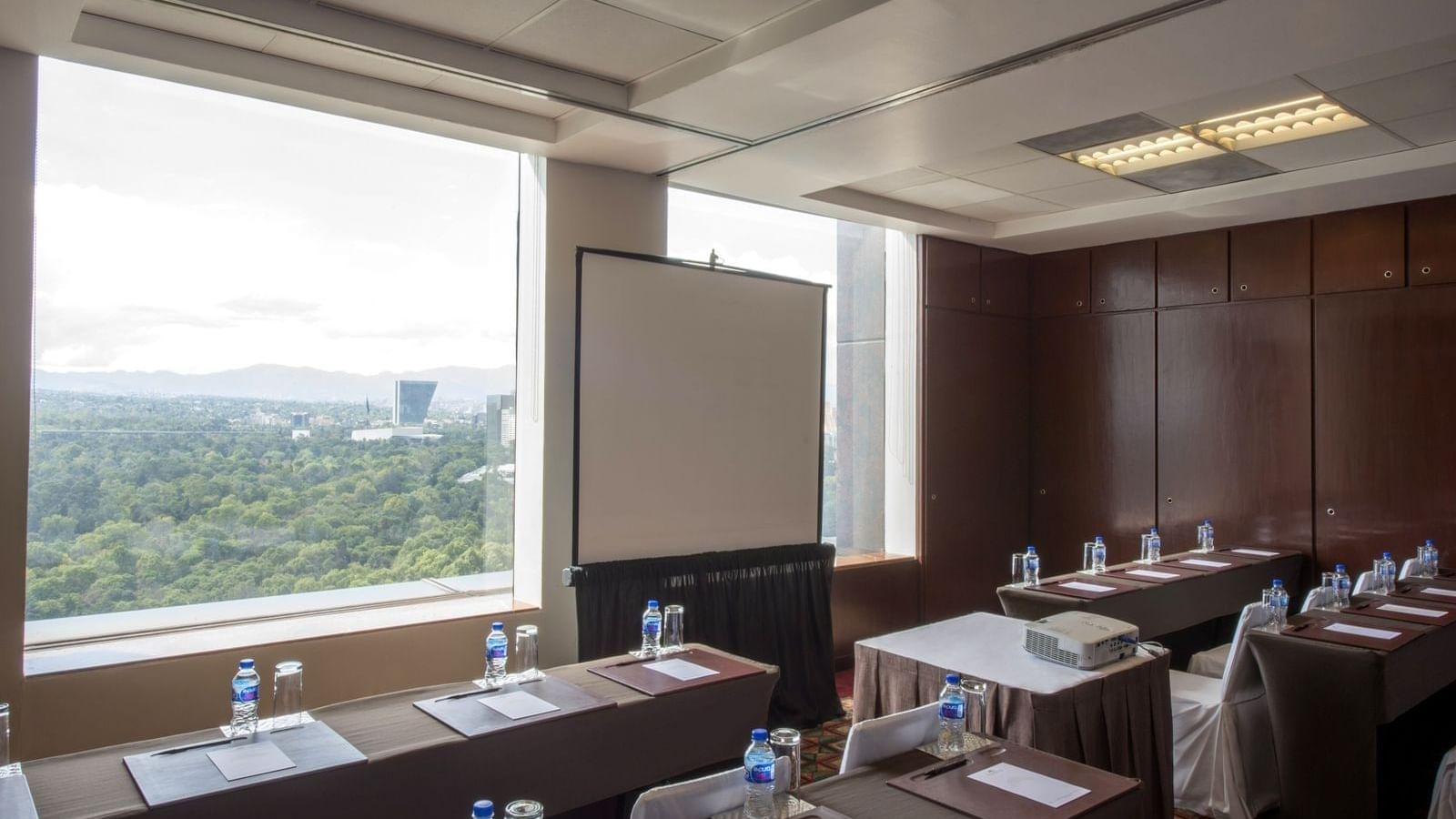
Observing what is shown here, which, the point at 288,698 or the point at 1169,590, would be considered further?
the point at 1169,590

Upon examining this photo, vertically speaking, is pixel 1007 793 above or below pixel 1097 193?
below

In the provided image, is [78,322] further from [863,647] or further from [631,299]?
[863,647]

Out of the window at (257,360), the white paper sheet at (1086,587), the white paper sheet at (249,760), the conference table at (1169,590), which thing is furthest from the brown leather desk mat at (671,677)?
the white paper sheet at (1086,587)

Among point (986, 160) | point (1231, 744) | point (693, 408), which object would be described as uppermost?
point (986, 160)

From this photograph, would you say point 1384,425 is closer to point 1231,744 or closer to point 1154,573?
point 1154,573

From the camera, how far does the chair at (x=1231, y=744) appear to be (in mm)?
3736

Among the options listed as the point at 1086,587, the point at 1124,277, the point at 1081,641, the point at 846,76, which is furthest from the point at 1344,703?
the point at 1124,277

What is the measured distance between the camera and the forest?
353 centimetres

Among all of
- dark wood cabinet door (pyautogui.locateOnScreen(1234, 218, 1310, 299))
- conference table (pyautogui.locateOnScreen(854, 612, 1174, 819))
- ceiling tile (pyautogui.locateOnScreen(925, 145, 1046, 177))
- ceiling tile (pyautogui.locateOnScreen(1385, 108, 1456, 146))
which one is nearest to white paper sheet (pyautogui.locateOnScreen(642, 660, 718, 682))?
conference table (pyautogui.locateOnScreen(854, 612, 1174, 819))

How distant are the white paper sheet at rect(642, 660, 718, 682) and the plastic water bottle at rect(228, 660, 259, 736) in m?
1.27

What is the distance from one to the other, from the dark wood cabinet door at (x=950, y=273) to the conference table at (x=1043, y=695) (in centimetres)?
333

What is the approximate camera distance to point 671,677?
316 cm

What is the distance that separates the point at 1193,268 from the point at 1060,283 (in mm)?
970

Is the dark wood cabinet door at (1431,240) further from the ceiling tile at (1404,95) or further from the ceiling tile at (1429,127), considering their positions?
the ceiling tile at (1404,95)
